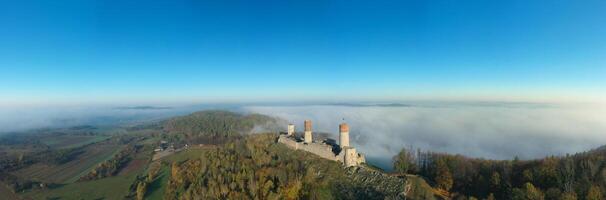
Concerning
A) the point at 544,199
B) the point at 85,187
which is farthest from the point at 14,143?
the point at 544,199

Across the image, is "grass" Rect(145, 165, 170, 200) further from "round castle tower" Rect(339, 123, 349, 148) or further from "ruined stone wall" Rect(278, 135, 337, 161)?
"round castle tower" Rect(339, 123, 349, 148)

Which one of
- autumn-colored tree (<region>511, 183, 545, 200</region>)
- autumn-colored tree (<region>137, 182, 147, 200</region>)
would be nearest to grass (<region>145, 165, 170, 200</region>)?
autumn-colored tree (<region>137, 182, 147, 200</region>)

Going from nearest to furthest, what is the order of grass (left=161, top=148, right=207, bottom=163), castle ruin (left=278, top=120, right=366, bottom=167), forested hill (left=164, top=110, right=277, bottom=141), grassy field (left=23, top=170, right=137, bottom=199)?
castle ruin (left=278, top=120, right=366, bottom=167)
grassy field (left=23, top=170, right=137, bottom=199)
grass (left=161, top=148, right=207, bottom=163)
forested hill (left=164, top=110, right=277, bottom=141)

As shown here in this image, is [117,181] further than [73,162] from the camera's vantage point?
No

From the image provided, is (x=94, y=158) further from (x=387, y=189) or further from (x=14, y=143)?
(x=387, y=189)

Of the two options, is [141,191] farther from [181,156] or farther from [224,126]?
[224,126]

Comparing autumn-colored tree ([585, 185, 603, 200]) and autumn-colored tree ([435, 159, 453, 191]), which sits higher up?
autumn-colored tree ([585, 185, 603, 200])

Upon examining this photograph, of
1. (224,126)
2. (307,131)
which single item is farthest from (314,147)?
(224,126)

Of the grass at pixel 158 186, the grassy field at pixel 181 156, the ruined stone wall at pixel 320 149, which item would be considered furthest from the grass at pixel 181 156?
the ruined stone wall at pixel 320 149
